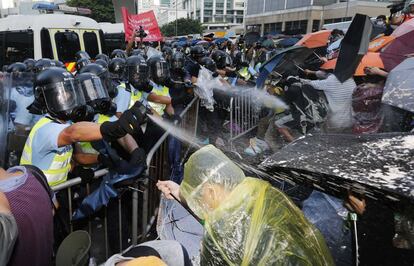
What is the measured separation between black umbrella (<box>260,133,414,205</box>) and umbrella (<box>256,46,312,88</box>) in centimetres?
404

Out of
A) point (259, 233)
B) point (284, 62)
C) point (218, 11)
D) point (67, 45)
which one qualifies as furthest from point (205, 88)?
point (218, 11)

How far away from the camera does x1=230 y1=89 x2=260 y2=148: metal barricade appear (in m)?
6.11

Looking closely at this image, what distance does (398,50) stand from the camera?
345cm

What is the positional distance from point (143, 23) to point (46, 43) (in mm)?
3483

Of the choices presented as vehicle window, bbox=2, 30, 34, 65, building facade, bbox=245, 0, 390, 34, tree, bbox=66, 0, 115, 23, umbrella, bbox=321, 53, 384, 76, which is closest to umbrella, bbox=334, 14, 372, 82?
umbrella, bbox=321, 53, 384, 76

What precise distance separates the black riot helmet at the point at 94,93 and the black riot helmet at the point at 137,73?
40.9 inches

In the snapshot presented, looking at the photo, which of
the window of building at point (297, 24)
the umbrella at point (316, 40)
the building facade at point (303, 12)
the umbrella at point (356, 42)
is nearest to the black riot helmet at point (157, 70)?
the umbrella at point (356, 42)

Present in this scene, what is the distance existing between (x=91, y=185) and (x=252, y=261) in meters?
1.93

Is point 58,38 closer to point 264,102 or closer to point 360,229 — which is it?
point 264,102

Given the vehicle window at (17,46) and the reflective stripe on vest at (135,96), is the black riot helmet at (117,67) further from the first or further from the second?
the vehicle window at (17,46)

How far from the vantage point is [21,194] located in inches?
57.9

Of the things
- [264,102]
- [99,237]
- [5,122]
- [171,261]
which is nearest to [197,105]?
[264,102]

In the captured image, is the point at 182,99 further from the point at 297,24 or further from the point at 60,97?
the point at 297,24

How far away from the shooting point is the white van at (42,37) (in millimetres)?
9625
